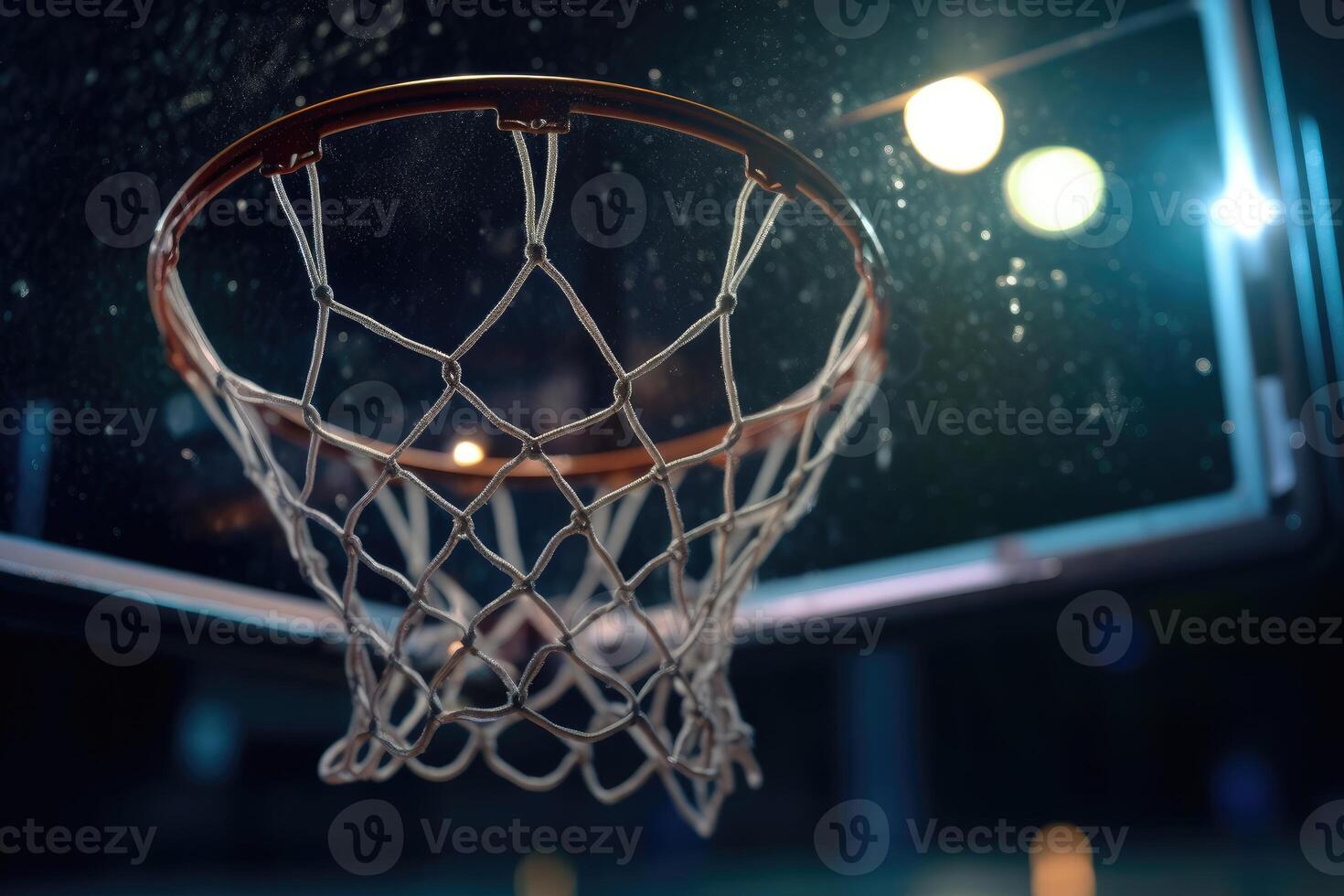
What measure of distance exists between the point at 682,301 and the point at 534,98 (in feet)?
0.86

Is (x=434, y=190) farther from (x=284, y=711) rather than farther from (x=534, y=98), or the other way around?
(x=284, y=711)

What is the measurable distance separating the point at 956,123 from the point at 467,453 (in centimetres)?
75

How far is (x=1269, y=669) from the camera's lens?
1.48m

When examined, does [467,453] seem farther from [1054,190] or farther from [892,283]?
[1054,190]

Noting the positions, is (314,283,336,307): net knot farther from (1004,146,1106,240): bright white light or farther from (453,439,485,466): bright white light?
(1004,146,1106,240): bright white light

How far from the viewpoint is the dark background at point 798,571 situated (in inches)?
40.3

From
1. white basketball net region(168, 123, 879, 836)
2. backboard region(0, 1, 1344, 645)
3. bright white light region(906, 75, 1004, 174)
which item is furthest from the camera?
bright white light region(906, 75, 1004, 174)

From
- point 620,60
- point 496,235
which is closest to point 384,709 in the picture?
point 496,235

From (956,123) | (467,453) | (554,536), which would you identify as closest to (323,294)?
(554,536)

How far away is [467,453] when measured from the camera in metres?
1.32

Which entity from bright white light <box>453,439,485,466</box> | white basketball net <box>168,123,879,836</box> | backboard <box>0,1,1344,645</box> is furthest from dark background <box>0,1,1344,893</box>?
bright white light <box>453,439,485,466</box>

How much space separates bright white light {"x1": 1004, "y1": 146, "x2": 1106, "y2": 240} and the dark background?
0.11 ft

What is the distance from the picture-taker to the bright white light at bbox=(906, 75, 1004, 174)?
1.22 m

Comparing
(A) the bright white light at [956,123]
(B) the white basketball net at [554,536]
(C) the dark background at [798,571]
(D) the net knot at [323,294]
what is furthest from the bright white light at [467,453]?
(A) the bright white light at [956,123]
